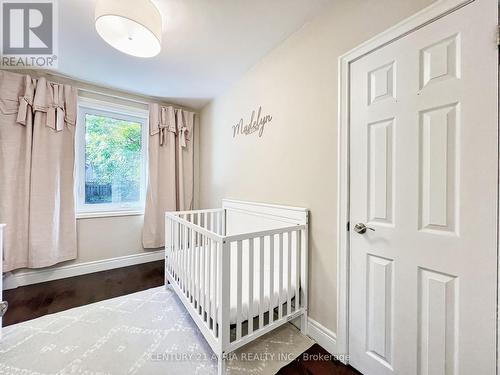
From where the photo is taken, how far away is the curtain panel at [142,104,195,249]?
9.45 ft

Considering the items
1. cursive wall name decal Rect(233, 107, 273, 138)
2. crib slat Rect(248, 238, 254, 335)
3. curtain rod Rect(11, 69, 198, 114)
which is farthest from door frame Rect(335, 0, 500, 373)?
curtain rod Rect(11, 69, 198, 114)

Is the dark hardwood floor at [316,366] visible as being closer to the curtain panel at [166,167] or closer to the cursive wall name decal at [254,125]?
the cursive wall name decal at [254,125]

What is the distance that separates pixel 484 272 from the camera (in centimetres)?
84

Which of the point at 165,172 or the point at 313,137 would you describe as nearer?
the point at 313,137

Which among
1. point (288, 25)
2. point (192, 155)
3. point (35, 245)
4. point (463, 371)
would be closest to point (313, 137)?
point (288, 25)

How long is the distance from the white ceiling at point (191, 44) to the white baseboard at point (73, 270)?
2164mm

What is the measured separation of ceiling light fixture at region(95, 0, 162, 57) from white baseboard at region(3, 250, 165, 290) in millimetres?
2418

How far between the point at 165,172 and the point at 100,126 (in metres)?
0.95

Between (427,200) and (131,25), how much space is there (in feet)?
6.44

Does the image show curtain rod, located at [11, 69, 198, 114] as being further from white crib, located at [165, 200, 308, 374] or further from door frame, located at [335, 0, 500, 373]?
door frame, located at [335, 0, 500, 373]

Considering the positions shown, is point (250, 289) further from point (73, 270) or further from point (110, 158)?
point (110, 158)

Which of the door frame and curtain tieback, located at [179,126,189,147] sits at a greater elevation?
curtain tieback, located at [179,126,189,147]

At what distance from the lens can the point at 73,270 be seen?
8.18ft

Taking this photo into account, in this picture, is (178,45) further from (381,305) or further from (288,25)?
(381,305)
